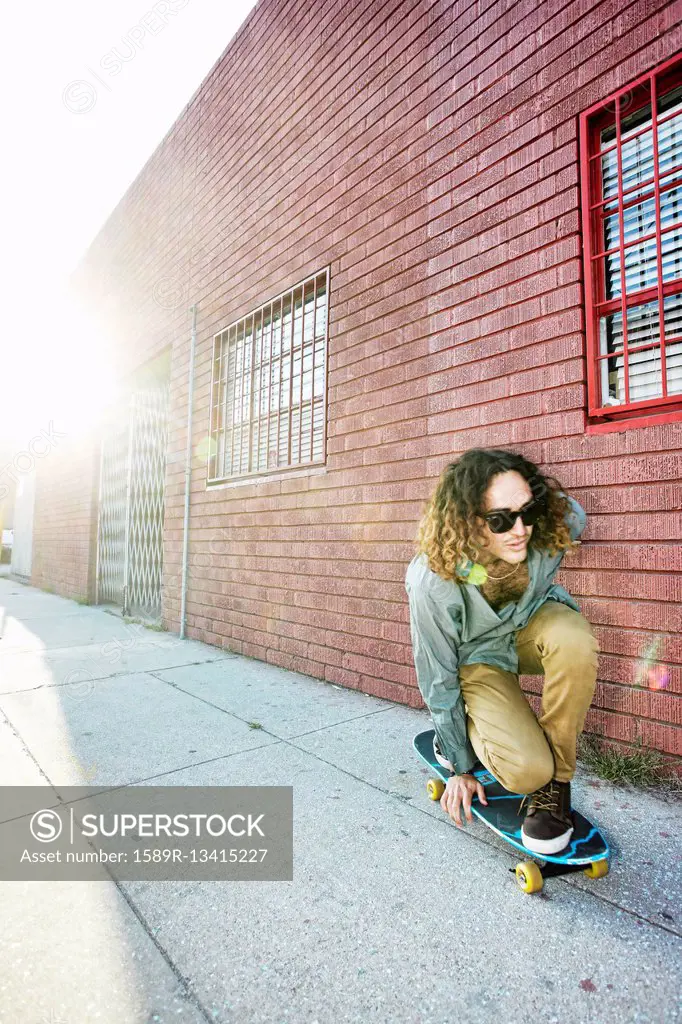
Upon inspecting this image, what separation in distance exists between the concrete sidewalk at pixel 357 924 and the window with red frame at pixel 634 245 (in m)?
1.89

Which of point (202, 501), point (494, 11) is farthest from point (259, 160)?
point (202, 501)

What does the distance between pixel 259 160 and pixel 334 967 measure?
6326mm

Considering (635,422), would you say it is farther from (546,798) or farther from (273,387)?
(273,387)

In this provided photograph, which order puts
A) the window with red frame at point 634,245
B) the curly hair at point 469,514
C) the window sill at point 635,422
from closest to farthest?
1. the curly hair at point 469,514
2. the window sill at point 635,422
3. the window with red frame at point 634,245

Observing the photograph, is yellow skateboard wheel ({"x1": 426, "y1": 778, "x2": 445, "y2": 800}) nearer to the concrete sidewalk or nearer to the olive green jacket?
the concrete sidewalk

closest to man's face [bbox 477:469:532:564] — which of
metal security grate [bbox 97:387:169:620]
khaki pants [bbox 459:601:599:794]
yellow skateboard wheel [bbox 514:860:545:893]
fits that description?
khaki pants [bbox 459:601:599:794]

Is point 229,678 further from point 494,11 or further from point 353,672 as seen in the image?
point 494,11

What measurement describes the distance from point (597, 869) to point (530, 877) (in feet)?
0.77

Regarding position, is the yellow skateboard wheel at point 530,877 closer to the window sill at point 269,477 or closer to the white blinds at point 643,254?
the white blinds at point 643,254

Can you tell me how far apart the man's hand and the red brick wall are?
3.07 feet

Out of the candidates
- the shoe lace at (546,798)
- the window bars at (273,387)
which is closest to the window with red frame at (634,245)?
the shoe lace at (546,798)

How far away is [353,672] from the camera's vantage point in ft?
12.9

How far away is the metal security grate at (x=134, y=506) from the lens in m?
7.56

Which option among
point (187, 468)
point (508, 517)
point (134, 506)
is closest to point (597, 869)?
point (508, 517)
